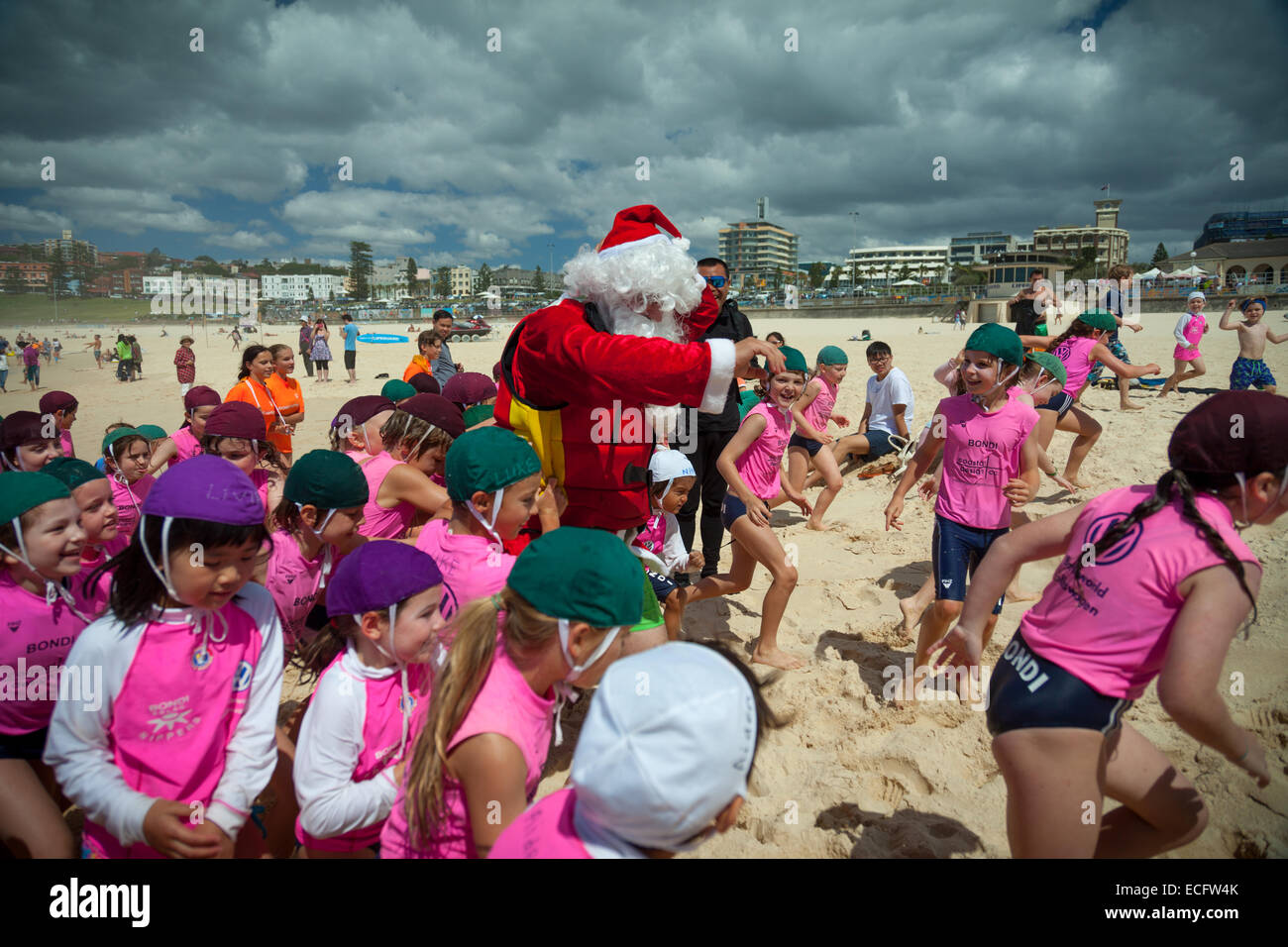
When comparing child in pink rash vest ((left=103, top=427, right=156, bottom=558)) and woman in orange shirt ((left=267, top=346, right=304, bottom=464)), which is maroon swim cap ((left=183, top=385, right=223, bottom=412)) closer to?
child in pink rash vest ((left=103, top=427, right=156, bottom=558))

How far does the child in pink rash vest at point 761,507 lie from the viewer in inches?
171

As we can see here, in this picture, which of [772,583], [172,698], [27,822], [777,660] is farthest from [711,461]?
[27,822]

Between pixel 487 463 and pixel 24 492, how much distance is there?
1.59 metres

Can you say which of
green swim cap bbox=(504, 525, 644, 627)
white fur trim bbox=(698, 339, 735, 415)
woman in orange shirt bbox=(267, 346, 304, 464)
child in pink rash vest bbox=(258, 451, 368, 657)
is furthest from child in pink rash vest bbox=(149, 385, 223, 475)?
green swim cap bbox=(504, 525, 644, 627)

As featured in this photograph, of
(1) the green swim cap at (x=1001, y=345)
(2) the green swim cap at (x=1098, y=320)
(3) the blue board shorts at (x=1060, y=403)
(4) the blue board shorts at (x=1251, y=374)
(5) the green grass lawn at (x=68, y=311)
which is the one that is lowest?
(3) the blue board shorts at (x=1060, y=403)

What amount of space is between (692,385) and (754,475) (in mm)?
2640

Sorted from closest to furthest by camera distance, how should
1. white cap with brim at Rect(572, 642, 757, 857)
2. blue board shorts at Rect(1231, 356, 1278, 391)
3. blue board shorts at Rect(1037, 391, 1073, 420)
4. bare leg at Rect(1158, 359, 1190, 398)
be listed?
white cap with brim at Rect(572, 642, 757, 857) < blue board shorts at Rect(1037, 391, 1073, 420) < blue board shorts at Rect(1231, 356, 1278, 391) < bare leg at Rect(1158, 359, 1190, 398)

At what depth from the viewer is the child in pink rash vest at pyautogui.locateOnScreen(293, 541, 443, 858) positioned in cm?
208

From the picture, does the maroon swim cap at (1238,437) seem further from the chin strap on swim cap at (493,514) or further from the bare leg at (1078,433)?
the bare leg at (1078,433)

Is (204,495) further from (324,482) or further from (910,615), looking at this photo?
(910,615)

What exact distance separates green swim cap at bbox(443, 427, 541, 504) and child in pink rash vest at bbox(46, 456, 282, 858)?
750 millimetres

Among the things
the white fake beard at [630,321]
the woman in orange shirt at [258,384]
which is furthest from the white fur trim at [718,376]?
the woman in orange shirt at [258,384]

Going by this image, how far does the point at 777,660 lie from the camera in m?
4.40
